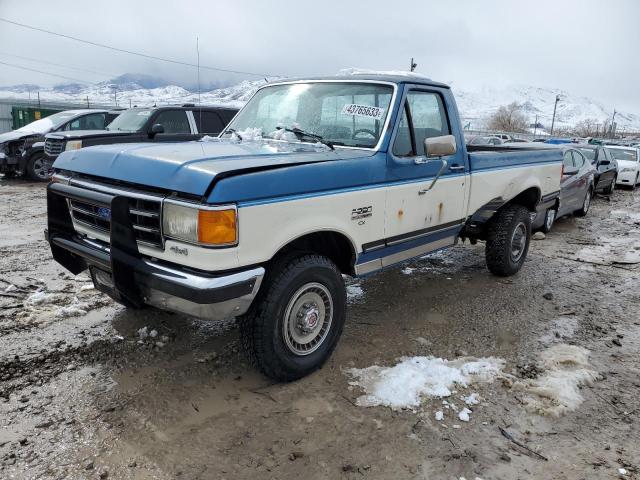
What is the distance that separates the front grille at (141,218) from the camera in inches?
118

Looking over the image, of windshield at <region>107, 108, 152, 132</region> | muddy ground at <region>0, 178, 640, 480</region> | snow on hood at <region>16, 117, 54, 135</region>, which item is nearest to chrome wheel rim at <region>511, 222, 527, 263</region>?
muddy ground at <region>0, 178, 640, 480</region>

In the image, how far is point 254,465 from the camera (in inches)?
105

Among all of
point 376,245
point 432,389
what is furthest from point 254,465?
point 376,245

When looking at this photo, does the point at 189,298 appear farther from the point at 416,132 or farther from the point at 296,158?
the point at 416,132

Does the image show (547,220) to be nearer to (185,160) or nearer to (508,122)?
(185,160)

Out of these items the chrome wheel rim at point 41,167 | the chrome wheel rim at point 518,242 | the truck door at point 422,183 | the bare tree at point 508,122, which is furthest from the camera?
the bare tree at point 508,122

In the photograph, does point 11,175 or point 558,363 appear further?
point 11,175

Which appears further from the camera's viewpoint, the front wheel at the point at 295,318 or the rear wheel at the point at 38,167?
the rear wheel at the point at 38,167

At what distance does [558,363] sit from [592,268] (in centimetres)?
356

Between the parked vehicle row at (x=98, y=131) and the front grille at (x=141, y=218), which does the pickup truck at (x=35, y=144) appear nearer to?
the parked vehicle row at (x=98, y=131)

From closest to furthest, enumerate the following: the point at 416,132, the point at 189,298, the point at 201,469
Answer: the point at 201,469
the point at 189,298
the point at 416,132

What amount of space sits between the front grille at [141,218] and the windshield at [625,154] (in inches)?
768

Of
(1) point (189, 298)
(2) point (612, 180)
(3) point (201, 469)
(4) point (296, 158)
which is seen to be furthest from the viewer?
(2) point (612, 180)

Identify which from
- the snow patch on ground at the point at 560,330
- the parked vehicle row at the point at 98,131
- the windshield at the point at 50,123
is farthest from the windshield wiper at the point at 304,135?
the windshield at the point at 50,123
